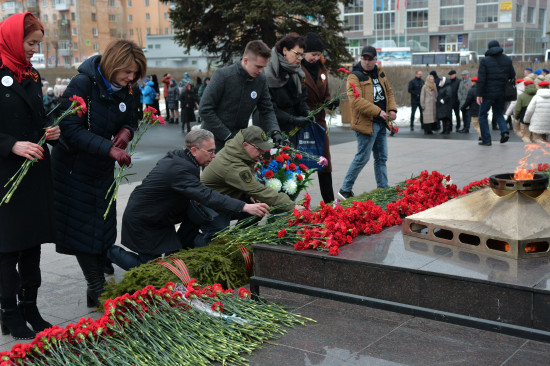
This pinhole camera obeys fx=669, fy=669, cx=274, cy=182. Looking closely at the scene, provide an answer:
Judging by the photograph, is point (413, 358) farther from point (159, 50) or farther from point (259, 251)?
point (159, 50)

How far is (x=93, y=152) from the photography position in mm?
4238

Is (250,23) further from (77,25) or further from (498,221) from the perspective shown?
(77,25)

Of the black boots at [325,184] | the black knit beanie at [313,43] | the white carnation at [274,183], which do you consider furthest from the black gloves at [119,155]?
the black boots at [325,184]

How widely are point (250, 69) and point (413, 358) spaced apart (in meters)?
3.10

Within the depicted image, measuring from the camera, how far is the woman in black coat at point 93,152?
14.0 ft

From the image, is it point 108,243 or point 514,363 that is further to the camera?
point 108,243

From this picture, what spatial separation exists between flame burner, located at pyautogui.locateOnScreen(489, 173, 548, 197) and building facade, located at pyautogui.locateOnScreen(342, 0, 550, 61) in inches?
2570

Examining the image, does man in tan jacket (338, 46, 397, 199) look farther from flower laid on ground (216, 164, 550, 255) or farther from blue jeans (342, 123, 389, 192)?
flower laid on ground (216, 164, 550, 255)

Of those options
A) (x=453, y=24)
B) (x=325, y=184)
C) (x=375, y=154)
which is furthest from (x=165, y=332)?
(x=453, y=24)

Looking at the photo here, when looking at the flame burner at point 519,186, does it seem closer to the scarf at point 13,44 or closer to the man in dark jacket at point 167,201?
the man in dark jacket at point 167,201

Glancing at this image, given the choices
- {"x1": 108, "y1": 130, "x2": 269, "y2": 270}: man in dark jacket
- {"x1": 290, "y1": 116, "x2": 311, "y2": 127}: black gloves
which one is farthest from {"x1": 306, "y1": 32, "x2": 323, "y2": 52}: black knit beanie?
{"x1": 108, "y1": 130, "x2": 269, "y2": 270}: man in dark jacket

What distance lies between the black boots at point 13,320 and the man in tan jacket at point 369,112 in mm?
4379

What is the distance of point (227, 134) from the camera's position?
18.7 ft

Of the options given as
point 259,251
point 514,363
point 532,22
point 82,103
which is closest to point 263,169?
point 259,251
